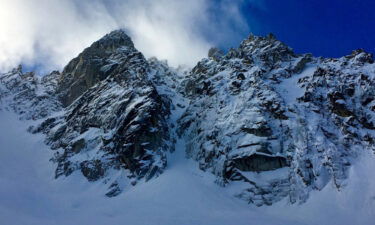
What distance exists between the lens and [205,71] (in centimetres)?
8950

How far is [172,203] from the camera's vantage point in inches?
1943

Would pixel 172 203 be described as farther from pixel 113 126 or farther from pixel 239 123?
pixel 113 126

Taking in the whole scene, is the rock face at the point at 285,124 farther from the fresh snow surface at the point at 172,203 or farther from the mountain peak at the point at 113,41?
the mountain peak at the point at 113,41

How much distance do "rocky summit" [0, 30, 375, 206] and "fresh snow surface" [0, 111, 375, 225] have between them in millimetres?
1597

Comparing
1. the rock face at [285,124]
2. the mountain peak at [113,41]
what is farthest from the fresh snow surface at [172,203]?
the mountain peak at [113,41]

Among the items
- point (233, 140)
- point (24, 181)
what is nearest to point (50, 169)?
point (24, 181)

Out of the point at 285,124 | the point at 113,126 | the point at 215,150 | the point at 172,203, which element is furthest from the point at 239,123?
the point at 113,126

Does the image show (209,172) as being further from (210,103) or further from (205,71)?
(205,71)

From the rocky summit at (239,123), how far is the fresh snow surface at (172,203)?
5.24ft

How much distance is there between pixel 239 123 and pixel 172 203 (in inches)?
752

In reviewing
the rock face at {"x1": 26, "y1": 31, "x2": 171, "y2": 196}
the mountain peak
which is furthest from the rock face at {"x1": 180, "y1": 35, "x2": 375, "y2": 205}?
the mountain peak

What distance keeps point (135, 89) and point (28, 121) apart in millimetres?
41516

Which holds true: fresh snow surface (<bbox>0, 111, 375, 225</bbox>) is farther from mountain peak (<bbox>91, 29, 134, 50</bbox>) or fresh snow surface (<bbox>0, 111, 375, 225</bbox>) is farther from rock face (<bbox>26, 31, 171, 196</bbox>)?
mountain peak (<bbox>91, 29, 134, 50</bbox>)

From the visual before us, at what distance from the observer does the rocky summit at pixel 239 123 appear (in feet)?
164
